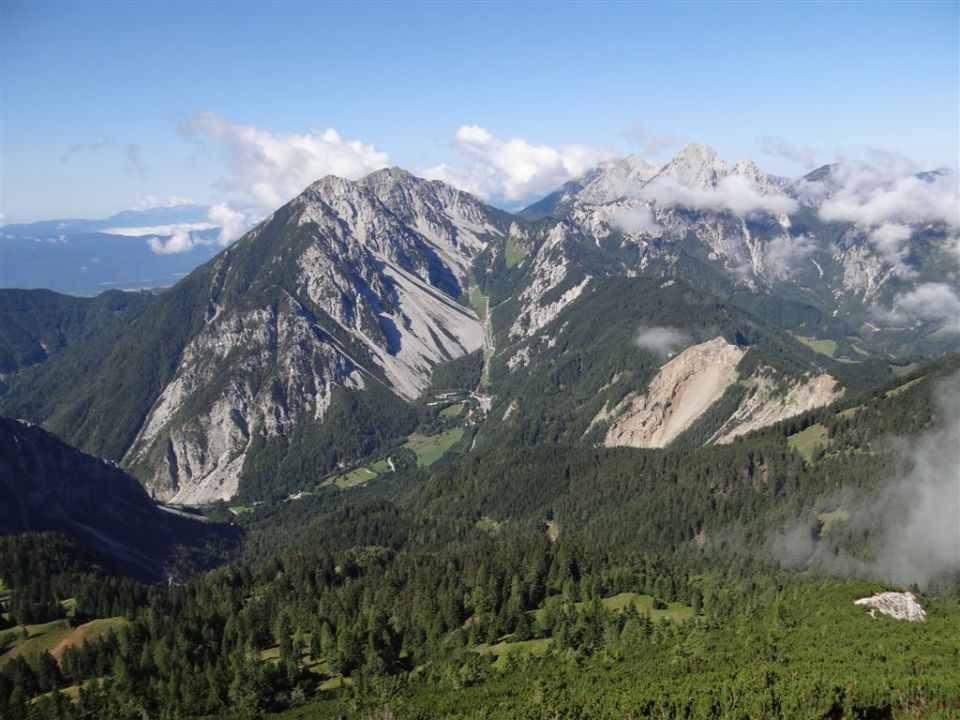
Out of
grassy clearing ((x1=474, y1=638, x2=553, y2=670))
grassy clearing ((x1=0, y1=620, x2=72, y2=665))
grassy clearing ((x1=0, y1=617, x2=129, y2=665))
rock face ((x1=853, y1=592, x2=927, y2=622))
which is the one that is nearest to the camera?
rock face ((x1=853, y1=592, x2=927, y2=622))

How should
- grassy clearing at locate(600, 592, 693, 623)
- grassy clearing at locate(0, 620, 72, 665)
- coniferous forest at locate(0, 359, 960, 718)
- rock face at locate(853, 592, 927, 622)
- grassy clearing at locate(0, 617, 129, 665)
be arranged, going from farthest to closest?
grassy clearing at locate(600, 592, 693, 623) → grassy clearing at locate(0, 617, 129, 665) → grassy clearing at locate(0, 620, 72, 665) → rock face at locate(853, 592, 927, 622) → coniferous forest at locate(0, 359, 960, 718)

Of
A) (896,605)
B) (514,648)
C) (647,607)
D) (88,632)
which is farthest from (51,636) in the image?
(896,605)

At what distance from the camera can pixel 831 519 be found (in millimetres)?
188250

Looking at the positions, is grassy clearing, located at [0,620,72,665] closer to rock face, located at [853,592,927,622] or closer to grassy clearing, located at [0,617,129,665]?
grassy clearing, located at [0,617,129,665]

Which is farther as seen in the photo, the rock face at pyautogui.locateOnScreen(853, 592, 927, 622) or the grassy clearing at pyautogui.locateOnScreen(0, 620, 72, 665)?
the grassy clearing at pyautogui.locateOnScreen(0, 620, 72, 665)

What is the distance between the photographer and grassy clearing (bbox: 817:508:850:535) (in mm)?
185000

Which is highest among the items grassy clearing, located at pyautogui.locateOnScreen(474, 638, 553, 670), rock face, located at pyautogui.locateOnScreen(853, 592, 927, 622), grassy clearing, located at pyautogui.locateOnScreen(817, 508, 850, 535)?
rock face, located at pyautogui.locateOnScreen(853, 592, 927, 622)

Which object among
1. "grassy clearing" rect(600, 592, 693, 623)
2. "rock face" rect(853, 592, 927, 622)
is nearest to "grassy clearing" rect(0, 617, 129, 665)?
"grassy clearing" rect(600, 592, 693, 623)

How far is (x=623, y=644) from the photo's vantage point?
385 feet

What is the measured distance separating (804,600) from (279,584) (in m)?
103

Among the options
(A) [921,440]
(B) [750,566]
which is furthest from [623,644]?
(A) [921,440]

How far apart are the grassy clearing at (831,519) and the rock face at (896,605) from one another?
68632 millimetres

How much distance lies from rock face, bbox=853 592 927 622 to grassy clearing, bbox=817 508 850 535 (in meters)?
68.6

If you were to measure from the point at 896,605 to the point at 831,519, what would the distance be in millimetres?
77161
